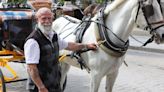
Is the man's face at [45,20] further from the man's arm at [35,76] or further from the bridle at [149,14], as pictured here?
the bridle at [149,14]

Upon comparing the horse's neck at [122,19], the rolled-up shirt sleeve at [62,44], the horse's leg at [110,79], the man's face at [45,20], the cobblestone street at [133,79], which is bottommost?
the cobblestone street at [133,79]

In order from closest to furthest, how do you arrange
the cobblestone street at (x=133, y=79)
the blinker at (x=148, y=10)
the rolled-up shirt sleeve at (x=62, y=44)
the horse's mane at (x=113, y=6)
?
the rolled-up shirt sleeve at (x=62, y=44) < the blinker at (x=148, y=10) < the horse's mane at (x=113, y=6) < the cobblestone street at (x=133, y=79)

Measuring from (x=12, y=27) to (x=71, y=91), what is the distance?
1.88m

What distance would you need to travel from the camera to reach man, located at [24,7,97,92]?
12.9ft

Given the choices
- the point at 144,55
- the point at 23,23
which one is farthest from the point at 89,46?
the point at 144,55

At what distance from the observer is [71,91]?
752 centimetres

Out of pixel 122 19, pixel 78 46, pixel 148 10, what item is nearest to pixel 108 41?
pixel 122 19

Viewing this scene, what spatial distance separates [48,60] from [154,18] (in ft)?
4.43

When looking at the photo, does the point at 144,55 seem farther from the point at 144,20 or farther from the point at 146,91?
the point at 144,20

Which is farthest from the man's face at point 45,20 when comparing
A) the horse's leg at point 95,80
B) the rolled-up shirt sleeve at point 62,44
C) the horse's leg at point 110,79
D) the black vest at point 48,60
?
the horse's leg at point 110,79

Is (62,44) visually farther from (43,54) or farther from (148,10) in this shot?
(148,10)

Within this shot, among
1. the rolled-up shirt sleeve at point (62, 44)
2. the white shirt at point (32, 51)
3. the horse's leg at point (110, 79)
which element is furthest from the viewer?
the horse's leg at point (110, 79)

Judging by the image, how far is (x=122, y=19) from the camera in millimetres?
4953

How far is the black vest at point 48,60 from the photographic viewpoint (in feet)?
13.0
